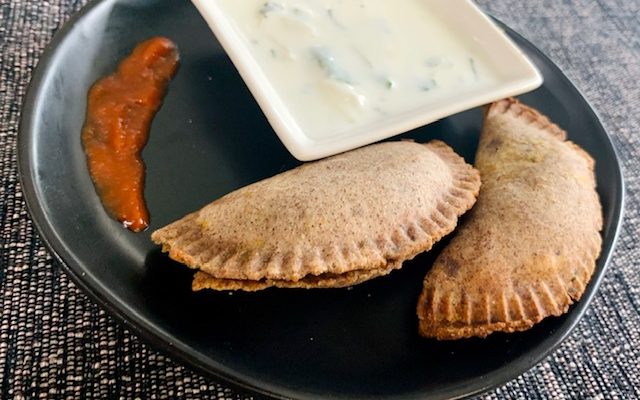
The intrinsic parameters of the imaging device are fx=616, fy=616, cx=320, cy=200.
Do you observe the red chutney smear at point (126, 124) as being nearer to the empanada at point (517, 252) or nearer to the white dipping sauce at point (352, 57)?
the white dipping sauce at point (352, 57)

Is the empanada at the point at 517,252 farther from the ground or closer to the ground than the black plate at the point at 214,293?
farther from the ground

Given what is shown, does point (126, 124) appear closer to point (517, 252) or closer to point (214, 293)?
point (214, 293)

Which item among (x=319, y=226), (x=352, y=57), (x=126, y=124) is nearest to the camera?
(x=319, y=226)

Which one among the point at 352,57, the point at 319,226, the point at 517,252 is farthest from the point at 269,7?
the point at 517,252

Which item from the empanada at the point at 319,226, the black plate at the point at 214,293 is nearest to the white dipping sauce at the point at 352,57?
the black plate at the point at 214,293

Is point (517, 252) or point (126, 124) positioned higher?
point (517, 252)

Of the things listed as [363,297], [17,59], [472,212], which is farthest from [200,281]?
[17,59]

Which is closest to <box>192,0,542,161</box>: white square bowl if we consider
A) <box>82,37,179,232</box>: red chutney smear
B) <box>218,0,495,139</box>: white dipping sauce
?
<box>218,0,495,139</box>: white dipping sauce

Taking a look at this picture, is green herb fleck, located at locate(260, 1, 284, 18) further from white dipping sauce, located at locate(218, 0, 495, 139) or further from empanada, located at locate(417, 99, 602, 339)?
empanada, located at locate(417, 99, 602, 339)
